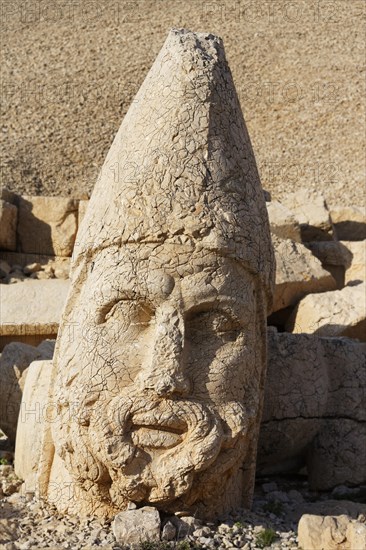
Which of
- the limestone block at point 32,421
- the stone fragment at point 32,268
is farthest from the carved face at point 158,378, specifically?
the stone fragment at point 32,268

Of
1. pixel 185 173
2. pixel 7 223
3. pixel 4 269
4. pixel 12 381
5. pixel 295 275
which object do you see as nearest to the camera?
pixel 185 173

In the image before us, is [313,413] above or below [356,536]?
above

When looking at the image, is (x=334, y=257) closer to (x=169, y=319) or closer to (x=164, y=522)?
(x=169, y=319)

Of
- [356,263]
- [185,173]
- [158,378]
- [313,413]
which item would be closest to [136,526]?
[158,378]

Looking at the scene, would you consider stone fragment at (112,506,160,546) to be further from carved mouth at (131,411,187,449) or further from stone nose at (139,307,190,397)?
stone nose at (139,307,190,397)

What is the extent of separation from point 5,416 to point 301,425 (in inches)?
80.7

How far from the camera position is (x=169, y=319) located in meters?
5.08

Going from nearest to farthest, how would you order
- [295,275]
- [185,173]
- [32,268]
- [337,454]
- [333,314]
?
[185,173]
[337,454]
[333,314]
[295,275]
[32,268]

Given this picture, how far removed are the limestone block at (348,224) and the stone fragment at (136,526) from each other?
8874 mm

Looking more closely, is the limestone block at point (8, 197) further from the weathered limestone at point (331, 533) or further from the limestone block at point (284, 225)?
the weathered limestone at point (331, 533)

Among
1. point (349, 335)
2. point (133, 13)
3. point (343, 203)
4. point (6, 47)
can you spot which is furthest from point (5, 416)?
point (133, 13)

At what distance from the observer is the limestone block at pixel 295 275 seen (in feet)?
31.8

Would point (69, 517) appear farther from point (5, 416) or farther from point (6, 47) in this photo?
point (6, 47)

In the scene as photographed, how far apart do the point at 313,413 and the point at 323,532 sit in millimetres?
1703
